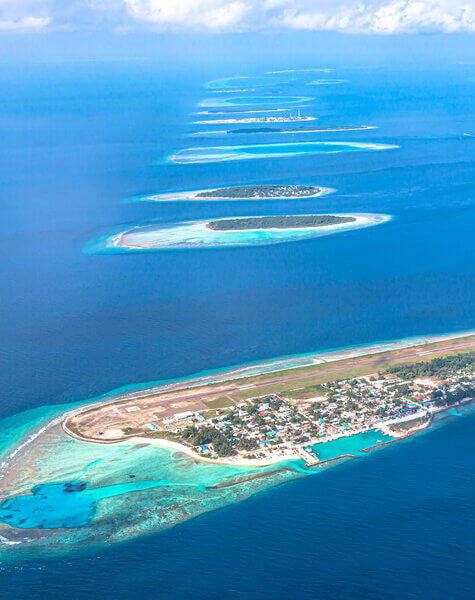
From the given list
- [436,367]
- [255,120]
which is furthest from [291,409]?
[255,120]

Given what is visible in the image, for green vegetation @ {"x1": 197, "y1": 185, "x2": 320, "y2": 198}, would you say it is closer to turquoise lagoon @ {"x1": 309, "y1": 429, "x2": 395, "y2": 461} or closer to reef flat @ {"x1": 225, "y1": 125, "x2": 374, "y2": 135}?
reef flat @ {"x1": 225, "y1": 125, "x2": 374, "y2": 135}

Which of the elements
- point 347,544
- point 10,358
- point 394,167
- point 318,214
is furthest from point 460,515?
point 394,167

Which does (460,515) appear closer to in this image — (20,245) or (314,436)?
(314,436)

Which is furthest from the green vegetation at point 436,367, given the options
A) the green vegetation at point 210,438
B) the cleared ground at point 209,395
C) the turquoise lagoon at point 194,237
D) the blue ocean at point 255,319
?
the turquoise lagoon at point 194,237

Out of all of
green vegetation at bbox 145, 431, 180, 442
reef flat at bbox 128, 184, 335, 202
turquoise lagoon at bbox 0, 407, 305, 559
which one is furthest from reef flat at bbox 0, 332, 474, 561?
reef flat at bbox 128, 184, 335, 202

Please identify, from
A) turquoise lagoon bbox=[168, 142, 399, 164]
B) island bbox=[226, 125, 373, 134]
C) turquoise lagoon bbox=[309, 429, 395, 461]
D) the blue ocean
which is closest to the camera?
the blue ocean

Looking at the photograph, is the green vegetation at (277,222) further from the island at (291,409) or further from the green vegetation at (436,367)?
the green vegetation at (436,367)
